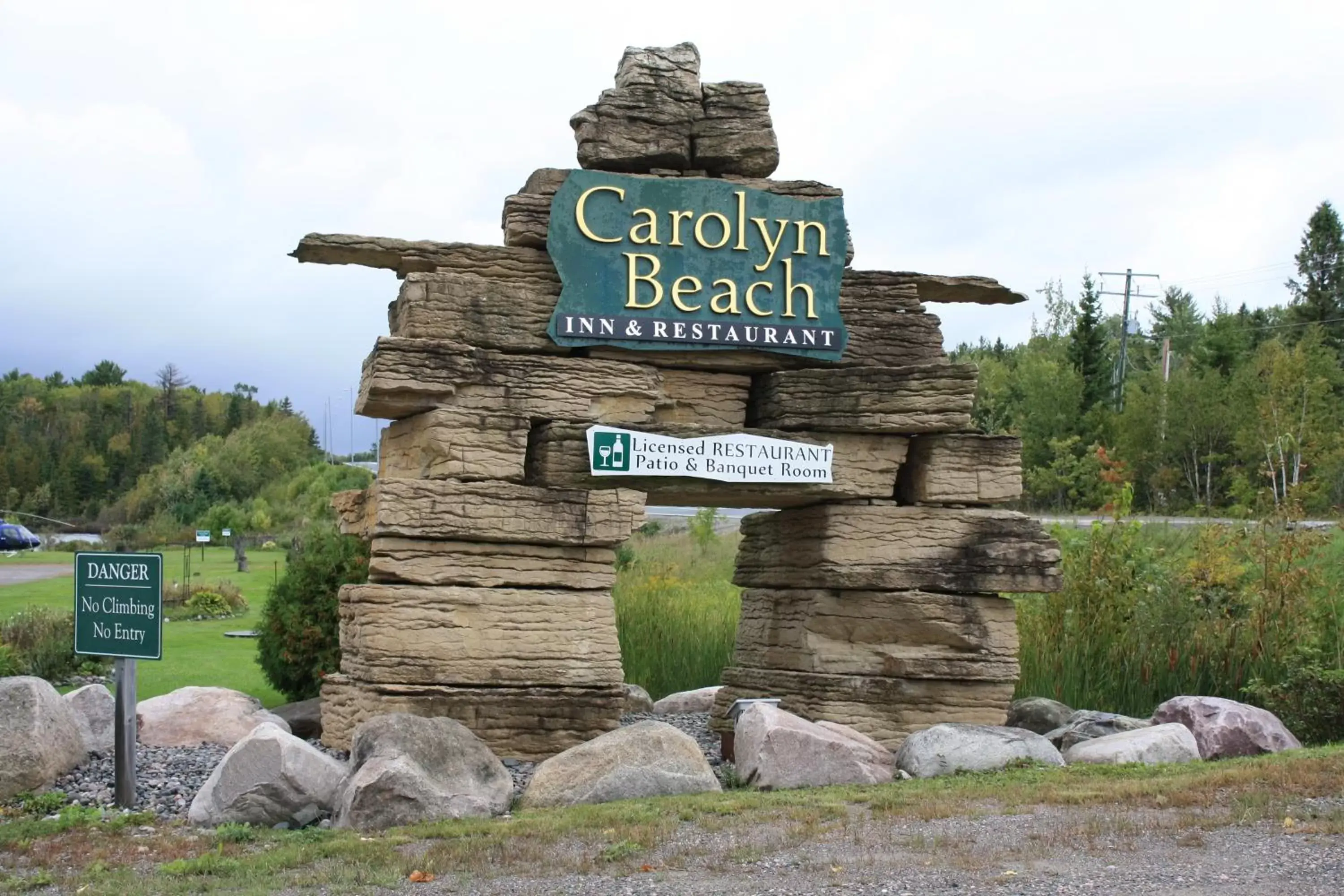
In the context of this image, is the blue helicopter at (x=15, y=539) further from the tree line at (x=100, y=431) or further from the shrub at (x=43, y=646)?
the shrub at (x=43, y=646)

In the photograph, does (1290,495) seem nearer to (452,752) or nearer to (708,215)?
(708,215)

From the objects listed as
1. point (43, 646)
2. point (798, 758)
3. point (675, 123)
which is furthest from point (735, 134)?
point (43, 646)

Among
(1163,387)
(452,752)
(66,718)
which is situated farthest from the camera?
(1163,387)

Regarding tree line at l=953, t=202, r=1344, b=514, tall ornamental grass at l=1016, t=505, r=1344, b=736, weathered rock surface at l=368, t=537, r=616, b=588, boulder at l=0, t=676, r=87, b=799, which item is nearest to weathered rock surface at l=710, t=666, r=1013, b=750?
weathered rock surface at l=368, t=537, r=616, b=588

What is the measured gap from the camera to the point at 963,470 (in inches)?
428

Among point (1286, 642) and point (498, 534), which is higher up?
point (498, 534)

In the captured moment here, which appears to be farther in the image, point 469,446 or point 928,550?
point 928,550

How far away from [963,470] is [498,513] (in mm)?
3712

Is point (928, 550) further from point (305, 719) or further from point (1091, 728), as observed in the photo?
point (305, 719)

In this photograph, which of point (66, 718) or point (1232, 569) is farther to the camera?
point (1232, 569)

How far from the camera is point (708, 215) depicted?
10617 millimetres

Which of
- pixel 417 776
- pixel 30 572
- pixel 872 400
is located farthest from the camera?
pixel 30 572

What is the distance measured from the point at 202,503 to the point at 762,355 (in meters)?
42.1

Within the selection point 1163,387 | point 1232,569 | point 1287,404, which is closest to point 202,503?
point 1163,387
